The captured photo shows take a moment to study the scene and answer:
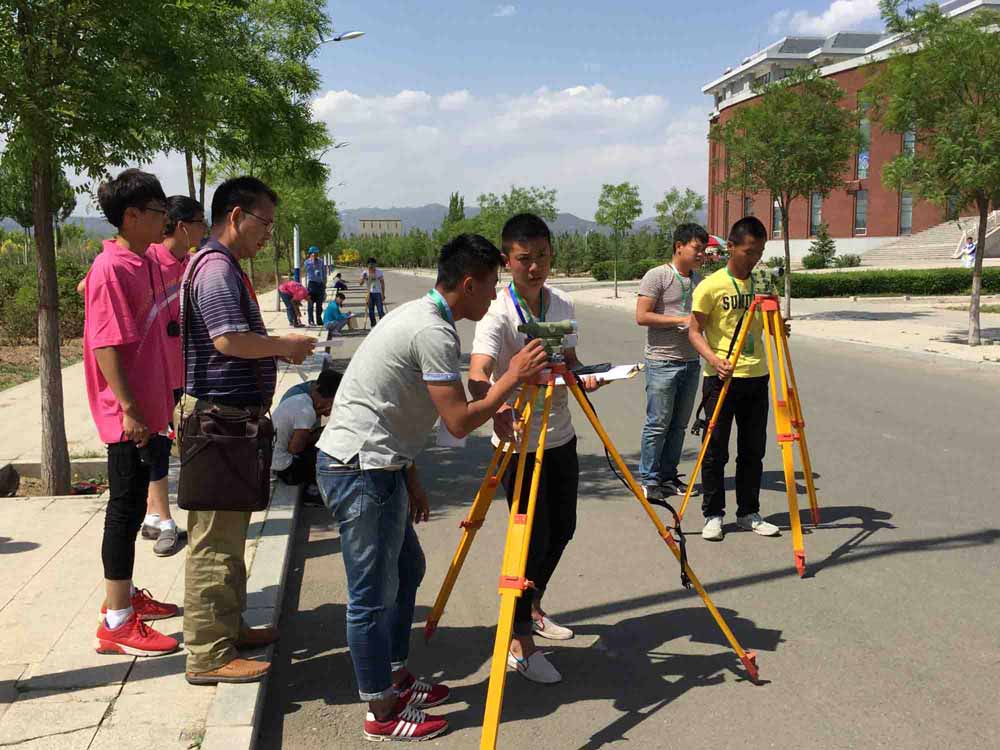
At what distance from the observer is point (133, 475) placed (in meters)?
3.77

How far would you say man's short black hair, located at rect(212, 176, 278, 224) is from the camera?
3420 mm

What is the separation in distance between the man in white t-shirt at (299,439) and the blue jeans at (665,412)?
232cm

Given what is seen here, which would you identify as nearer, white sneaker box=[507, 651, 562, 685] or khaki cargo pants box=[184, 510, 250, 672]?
khaki cargo pants box=[184, 510, 250, 672]

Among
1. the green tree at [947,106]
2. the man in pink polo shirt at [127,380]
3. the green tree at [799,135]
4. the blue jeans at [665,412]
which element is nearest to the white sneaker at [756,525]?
the blue jeans at [665,412]

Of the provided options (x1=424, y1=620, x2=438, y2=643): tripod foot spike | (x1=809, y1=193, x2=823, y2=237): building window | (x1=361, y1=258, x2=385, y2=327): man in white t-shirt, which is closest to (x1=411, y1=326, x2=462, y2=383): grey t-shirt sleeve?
(x1=424, y1=620, x2=438, y2=643): tripod foot spike

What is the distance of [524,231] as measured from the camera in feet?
11.9

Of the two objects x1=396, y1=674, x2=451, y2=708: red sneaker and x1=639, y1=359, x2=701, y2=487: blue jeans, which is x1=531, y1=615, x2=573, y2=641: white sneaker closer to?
x1=396, y1=674, x2=451, y2=708: red sneaker

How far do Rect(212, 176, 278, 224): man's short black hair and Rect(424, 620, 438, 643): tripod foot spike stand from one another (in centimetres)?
200

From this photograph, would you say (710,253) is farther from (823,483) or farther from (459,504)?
(459,504)

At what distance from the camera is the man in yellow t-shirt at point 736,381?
550 cm

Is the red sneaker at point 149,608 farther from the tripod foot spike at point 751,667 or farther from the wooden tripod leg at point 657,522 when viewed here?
the tripod foot spike at point 751,667

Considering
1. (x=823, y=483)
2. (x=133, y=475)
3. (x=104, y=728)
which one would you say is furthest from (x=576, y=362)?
(x=823, y=483)

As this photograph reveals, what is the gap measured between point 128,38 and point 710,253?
4.16 meters

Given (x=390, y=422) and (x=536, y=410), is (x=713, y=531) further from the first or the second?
(x=390, y=422)
